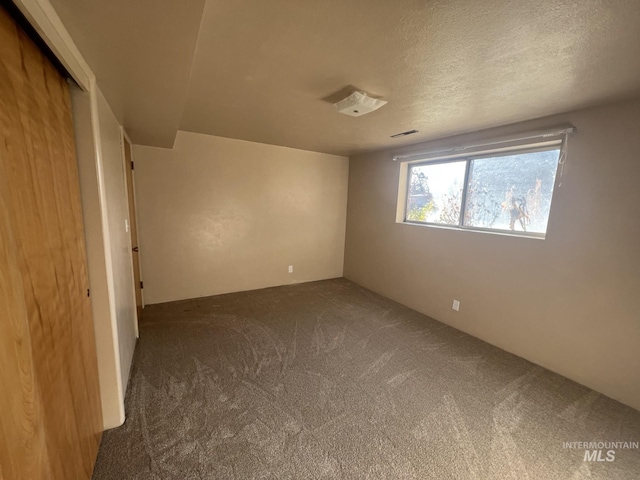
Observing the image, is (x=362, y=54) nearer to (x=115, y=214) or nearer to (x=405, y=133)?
(x=405, y=133)

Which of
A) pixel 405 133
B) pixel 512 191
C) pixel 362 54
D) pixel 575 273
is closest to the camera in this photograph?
pixel 362 54

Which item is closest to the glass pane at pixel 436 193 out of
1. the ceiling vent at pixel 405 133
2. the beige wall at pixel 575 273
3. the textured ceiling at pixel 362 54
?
the beige wall at pixel 575 273

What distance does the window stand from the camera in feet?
7.57

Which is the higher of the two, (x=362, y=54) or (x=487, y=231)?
(x=362, y=54)

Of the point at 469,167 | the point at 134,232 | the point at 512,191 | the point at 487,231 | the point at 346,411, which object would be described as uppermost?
the point at 469,167

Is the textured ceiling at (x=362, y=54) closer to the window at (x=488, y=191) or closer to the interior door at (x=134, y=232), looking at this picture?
the window at (x=488, y=191)

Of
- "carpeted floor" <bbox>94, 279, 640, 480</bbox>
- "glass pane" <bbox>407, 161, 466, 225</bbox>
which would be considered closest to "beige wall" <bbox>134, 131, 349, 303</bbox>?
"carpeted floor" <bbox>94, 279, 640, 480</bbox>

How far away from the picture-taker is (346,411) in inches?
68.0

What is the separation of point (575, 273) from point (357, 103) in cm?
224

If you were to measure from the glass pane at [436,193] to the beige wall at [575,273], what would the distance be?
0.29 m

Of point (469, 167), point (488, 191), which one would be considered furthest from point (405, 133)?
point (488, 191)

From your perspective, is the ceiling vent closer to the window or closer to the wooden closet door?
the window

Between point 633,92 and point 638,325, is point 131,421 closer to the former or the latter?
point 638,325

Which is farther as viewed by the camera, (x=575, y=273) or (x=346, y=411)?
(x=575, y=273)
